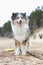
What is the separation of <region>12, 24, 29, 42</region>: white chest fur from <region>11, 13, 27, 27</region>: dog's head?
0.25 meters

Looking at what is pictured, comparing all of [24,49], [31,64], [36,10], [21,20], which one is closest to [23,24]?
[21,20]

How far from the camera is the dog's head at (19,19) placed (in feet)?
30.9

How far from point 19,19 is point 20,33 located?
32.8 inches

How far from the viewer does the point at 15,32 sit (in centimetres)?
1006

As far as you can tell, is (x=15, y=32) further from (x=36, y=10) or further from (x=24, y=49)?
(x=36, y=10)

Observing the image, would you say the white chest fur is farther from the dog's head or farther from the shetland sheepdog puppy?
the dog's head

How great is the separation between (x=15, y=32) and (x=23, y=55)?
98 centimetres

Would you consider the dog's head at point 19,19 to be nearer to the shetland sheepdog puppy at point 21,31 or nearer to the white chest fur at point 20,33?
the shetland sheepdog puppy at point 21,31

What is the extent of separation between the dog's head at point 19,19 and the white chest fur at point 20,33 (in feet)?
0.81

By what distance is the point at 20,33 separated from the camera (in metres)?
10.0

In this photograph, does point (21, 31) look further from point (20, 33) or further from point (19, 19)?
point (19, 19)

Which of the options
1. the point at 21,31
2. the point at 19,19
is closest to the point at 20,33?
the point at 21,31

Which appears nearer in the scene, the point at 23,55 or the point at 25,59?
the point at 25,59

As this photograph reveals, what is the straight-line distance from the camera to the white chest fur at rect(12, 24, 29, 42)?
984cm
